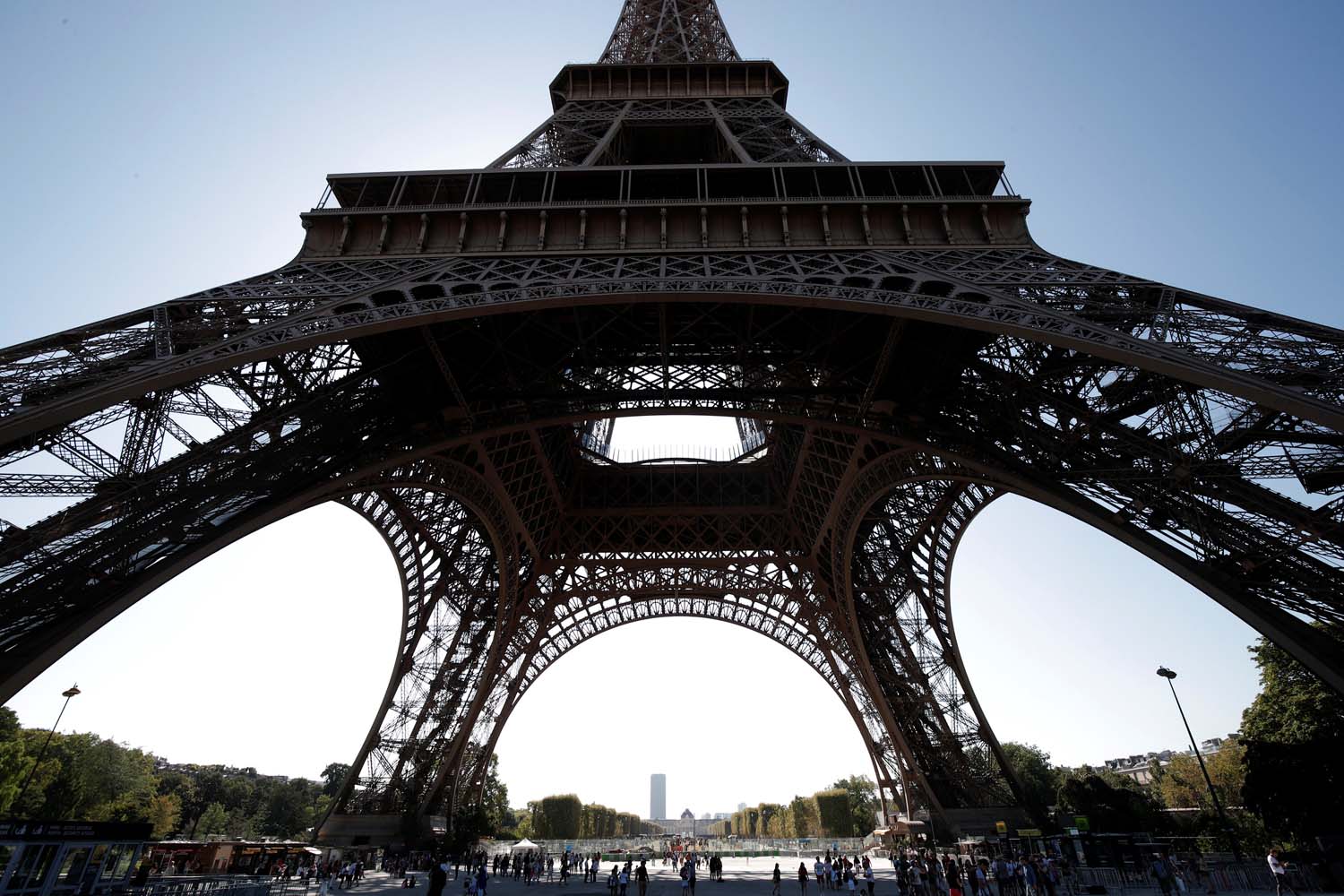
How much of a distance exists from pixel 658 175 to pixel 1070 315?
14.1 m

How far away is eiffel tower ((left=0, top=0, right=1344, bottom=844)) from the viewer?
39.5 feet

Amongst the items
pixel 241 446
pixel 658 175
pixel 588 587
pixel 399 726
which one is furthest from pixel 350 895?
pixel 658 175

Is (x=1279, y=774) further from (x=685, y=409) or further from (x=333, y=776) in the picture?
(x=333, y=776)

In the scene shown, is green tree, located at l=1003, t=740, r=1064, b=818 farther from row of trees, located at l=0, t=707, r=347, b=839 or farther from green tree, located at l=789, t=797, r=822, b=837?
row of trees, located at l=0, t=707, r=347, b=839

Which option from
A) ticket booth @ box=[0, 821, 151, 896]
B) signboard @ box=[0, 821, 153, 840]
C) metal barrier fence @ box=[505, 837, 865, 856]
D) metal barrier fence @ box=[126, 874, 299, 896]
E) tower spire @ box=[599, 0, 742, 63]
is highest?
tower spire @ box=[599, 0, 742, 63]

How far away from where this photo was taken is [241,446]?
1448 centimetres

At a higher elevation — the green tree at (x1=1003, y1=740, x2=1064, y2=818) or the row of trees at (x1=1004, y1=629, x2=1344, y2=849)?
the green tree at (x1=1003, y1=740, x2=1064, y2=818)

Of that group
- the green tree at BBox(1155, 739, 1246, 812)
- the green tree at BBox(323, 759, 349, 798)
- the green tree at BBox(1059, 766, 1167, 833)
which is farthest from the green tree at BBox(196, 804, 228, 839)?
the green tree at BBox(1155, 739, 1246, 812)

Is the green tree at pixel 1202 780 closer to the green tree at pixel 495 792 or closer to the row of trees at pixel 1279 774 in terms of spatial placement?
the row of trees at pixel 1279 774

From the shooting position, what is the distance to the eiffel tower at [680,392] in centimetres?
1205

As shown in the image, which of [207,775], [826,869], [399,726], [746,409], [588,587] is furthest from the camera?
[207,775]

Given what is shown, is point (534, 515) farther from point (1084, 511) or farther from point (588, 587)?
point (1084, 511)

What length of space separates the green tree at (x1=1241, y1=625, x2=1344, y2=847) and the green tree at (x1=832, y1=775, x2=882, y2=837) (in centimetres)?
5044

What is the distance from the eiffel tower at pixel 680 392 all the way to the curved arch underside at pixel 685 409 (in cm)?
7
